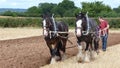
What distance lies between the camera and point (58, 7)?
80.9 m

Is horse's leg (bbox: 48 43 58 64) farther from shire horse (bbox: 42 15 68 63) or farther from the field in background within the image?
the field in background

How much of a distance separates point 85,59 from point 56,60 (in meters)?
1.18

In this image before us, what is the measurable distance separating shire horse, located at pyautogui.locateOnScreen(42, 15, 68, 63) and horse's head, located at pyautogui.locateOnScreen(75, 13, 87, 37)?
2.77 feet

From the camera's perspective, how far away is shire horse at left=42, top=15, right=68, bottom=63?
52.6 feet

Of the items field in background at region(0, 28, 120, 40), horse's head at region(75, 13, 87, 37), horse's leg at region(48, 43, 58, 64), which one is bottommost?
field in background at region(0, 28, 120, 40)

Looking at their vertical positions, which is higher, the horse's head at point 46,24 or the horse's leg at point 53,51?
the horse's head at point 46,24

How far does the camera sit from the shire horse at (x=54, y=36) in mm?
16047

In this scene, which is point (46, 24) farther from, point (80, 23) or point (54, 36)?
point (80, 23)

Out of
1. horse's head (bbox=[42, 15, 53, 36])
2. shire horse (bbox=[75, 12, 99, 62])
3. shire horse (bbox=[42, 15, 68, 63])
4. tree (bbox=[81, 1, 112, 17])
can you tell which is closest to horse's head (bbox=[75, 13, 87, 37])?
shire horse (bbox=[75, 12, 99, 62])

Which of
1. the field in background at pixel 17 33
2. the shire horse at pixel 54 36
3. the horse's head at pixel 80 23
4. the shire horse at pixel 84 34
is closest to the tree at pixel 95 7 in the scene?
the field in background at pixel 17 33

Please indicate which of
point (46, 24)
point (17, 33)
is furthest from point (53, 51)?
point (17, 33)

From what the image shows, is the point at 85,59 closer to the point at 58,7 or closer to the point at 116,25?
the point at 116,25

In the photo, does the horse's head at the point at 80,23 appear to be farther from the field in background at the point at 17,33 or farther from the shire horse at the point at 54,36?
the field in background at the point at 17,33

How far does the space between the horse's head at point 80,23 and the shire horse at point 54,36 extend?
2.77 ft
